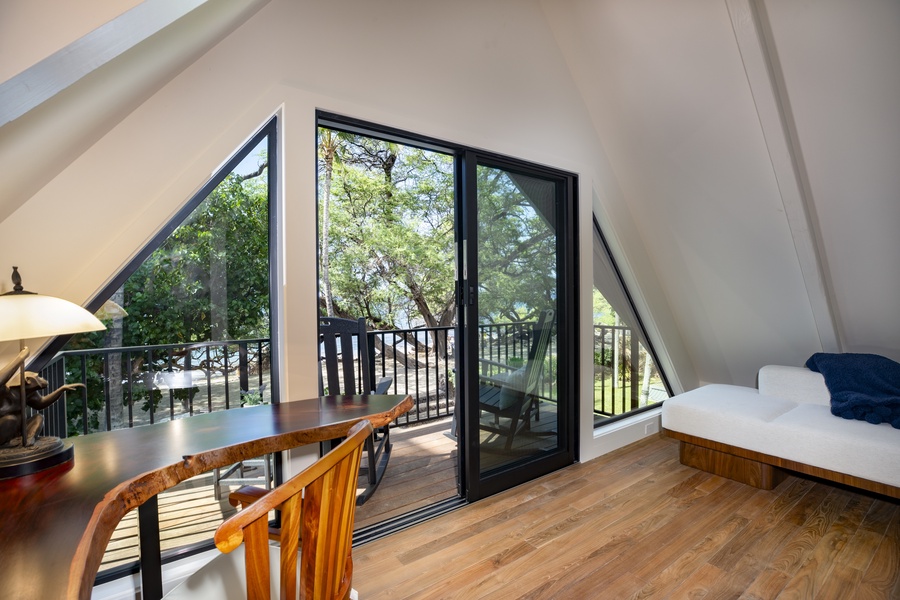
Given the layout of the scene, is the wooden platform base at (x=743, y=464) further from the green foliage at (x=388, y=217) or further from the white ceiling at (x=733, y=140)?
the green foliage at (x=388, y=217)

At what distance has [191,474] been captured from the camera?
114cm

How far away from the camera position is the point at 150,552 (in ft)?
4.18

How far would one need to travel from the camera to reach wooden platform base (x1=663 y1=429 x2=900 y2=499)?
2.44 metres

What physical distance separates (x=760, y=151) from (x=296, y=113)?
2486 mm

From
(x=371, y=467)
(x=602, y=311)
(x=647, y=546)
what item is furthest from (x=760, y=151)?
(x=371, y=467)

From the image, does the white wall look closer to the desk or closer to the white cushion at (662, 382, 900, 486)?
the desk

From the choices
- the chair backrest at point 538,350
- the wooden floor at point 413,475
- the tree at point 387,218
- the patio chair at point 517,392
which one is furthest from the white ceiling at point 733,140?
the tree at point 387,218

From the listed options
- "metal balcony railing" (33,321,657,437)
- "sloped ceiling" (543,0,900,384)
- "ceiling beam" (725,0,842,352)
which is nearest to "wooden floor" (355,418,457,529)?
"metal balcony railing" (33,321,657,437)

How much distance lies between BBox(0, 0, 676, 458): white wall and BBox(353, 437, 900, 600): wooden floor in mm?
974

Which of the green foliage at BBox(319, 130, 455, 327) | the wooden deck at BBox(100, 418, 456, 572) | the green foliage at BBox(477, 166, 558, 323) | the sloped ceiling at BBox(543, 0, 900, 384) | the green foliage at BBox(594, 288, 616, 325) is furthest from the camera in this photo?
the green foliage at BBox(319, 130, 455, 327)

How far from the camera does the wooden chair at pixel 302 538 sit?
29.4 inches

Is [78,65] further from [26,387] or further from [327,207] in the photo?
[327,207]

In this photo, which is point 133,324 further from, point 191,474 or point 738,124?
point 738,124

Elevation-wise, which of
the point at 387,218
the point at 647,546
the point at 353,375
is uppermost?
the point at 387,218
